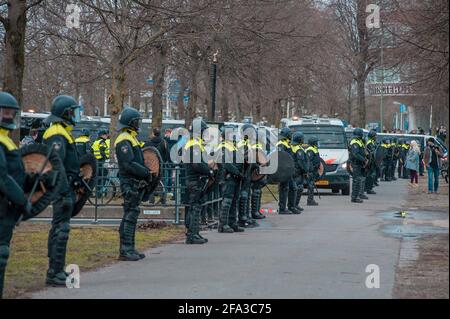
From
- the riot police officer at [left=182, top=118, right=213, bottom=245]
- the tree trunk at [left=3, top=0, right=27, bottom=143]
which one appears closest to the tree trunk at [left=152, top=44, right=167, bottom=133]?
the tree trunk at [left=3, top=0, right=27, bottom=143]

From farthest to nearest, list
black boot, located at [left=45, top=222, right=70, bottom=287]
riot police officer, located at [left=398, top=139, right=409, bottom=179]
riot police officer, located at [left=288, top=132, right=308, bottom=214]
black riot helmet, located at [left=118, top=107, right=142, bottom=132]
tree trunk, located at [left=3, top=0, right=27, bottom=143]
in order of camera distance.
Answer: riot police officer, located at [left=398, top=139, right=409, bottom=179]
riot police officer, located at [left=288, top=132, right=308, bottom=214]
tree trunk, located at [left=3, top=0, right=27, bottom=143]
black riot helmet, located at [left=118, top=107, right=142, bottom=132]
black boot, located at [left=45, top=222, right=70, bottom=287]

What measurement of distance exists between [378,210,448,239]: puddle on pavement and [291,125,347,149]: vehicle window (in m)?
8.51

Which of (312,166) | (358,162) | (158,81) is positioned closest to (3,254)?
(312,166)

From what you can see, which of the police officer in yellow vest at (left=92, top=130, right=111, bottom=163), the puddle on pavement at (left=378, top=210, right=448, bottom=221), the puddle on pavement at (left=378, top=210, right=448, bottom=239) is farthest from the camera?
the police officer in yellow vest at (left=92, top=130, right=111, bottom=163)

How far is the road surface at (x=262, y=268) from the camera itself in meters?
10.2

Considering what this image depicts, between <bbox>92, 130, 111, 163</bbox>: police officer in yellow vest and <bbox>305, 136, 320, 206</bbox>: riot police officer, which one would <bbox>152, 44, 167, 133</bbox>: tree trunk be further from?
<bbox>305, 136, 320, 206</bbox>: riot police officer

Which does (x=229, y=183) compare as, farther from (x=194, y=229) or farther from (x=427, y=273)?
(x=427, y=273)

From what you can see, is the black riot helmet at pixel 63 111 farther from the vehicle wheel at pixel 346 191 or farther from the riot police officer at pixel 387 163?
the riot police officer at pixel 387 163

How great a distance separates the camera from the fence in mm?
18484

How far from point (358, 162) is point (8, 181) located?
713 inches

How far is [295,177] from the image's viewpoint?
924 inches

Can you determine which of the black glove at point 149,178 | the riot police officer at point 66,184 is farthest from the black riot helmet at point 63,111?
the black glove at point 149,178

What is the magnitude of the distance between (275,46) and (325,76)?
15247mm
